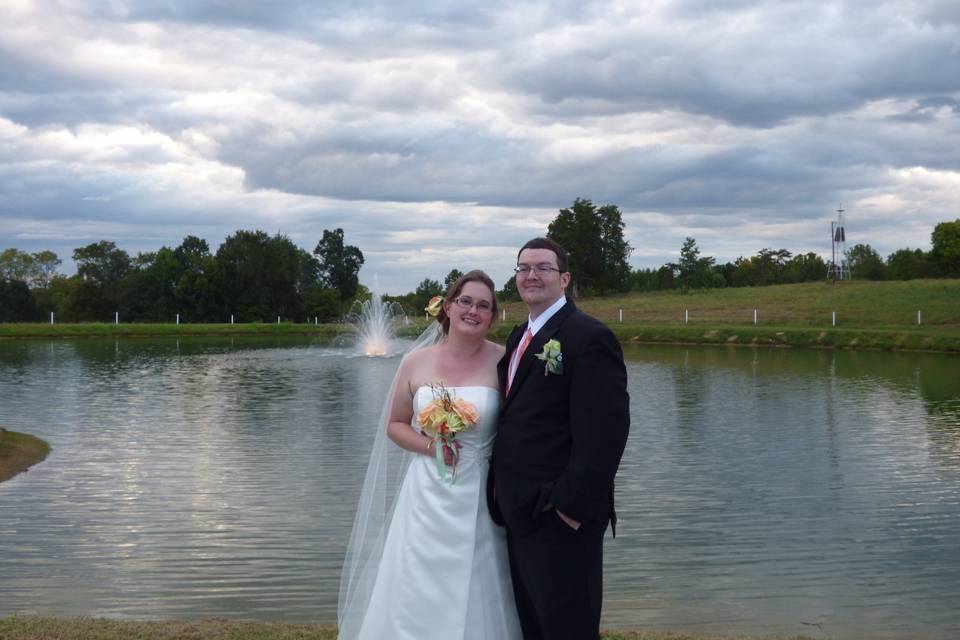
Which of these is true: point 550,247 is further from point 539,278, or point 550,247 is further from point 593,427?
point 593,427

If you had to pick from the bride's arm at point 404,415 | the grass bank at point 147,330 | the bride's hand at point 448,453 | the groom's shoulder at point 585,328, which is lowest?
the grass bank at point 147,330

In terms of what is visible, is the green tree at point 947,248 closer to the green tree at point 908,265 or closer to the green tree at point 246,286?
the green tree at point 908,265

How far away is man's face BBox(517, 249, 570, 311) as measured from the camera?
480 centimetres

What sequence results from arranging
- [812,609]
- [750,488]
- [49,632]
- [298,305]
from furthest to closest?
1. [298,305]
2. [750,488]
3. [812,609]
4. [49,632]

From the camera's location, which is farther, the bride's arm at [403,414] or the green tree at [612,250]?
the green tree at [612,250]

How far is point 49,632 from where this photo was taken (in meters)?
6.38

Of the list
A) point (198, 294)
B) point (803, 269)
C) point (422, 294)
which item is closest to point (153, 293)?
point (198, 294)

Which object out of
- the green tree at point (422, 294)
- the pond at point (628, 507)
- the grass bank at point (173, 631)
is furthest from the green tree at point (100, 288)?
the grass bank at point (173, 631)

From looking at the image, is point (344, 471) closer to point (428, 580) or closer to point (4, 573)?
point (4, 573)

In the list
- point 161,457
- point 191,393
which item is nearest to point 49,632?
point 161,457

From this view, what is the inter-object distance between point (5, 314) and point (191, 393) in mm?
68006

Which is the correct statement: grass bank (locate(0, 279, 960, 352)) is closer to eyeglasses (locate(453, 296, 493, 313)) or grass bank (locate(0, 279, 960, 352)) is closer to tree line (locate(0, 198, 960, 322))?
tree line (locate(0, 198, 960, 322))

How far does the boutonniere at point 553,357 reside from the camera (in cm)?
450

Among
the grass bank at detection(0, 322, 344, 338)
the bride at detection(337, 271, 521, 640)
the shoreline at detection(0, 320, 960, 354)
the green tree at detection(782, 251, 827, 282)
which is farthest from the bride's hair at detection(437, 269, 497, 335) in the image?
the green tree at detection(782, 251, 827, 282)
